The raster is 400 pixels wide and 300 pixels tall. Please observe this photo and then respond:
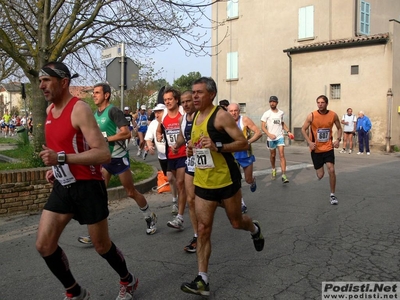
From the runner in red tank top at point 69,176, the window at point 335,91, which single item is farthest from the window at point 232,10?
the runner in red tank top at point 69,176

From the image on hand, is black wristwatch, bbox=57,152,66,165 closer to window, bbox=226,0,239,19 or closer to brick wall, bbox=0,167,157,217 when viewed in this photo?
brick wall, bbox=0,167,157,217

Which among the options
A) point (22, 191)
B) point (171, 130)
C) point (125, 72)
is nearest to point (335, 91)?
point (125, 72)

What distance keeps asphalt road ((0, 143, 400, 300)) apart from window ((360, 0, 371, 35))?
1759 centimetres

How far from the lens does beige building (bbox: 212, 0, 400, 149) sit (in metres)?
20.5

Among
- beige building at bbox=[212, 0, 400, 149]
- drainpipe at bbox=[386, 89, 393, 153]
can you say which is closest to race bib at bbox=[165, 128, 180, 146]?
beige building at bbox=[212, 0, 400, 149]

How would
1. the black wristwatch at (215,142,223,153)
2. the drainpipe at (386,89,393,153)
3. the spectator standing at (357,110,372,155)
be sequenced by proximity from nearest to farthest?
the black wristwatch at (215,142,223,153), the spectator standing at (357,110,372,155), the drainpipe at (386,89,393,153)

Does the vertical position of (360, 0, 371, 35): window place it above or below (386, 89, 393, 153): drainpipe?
above

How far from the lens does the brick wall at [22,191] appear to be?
716cm

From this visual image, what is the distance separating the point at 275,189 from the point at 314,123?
1.97m

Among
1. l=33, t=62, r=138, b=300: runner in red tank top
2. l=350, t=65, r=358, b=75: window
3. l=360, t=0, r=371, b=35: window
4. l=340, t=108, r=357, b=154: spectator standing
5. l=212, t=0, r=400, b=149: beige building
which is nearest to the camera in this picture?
l=33, t=62, r=138, b=300: runner in red tank top

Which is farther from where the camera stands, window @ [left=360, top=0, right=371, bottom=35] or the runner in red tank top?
window @ [left=360, top=0, right=371, bottom=35]

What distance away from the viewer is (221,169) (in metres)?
4.09

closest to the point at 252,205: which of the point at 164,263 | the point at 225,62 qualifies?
the point at 164,263

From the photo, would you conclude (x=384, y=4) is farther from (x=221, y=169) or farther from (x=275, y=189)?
(x=221, y=169)
